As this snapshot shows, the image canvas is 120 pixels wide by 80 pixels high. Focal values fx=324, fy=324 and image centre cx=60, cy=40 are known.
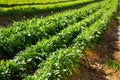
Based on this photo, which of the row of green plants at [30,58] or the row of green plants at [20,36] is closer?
the row of green plants at [30,58]

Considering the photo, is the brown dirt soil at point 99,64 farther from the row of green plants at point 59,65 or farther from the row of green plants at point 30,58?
the row of green plants at point 30,58

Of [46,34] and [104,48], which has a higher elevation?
[46,34]

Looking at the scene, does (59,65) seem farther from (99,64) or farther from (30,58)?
(99,64)

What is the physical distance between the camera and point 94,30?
17.3 metres

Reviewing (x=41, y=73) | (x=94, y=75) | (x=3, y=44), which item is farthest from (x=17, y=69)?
(x=94, y=75)

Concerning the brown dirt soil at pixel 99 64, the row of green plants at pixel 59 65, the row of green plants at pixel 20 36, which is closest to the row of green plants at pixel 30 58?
the row of green plants at pixel 59 65

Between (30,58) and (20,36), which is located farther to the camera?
(20,36)

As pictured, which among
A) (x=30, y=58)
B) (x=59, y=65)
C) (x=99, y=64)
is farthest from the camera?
(x=99, y=64)

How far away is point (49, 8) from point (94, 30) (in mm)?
20535

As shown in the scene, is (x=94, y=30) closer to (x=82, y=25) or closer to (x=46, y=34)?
(x=82, y=25)

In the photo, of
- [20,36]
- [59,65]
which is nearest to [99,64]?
[20,36]

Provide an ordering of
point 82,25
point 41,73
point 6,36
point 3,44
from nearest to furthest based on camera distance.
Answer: point 41,73 → point 3,44 → point 6,36 → point 82,25

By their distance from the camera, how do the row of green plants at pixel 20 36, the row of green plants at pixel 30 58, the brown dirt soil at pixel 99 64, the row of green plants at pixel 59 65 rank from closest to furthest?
the row of green plants at pixel 59 65, the row of green plants at pixel 30 58, the row of green plants at pixel 20 36, the brown dirt soil at pixel 99 64

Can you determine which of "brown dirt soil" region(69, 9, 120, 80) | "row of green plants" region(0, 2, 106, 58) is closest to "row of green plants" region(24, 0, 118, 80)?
"brown dirt soil" region(69, 9, 120, 80)
